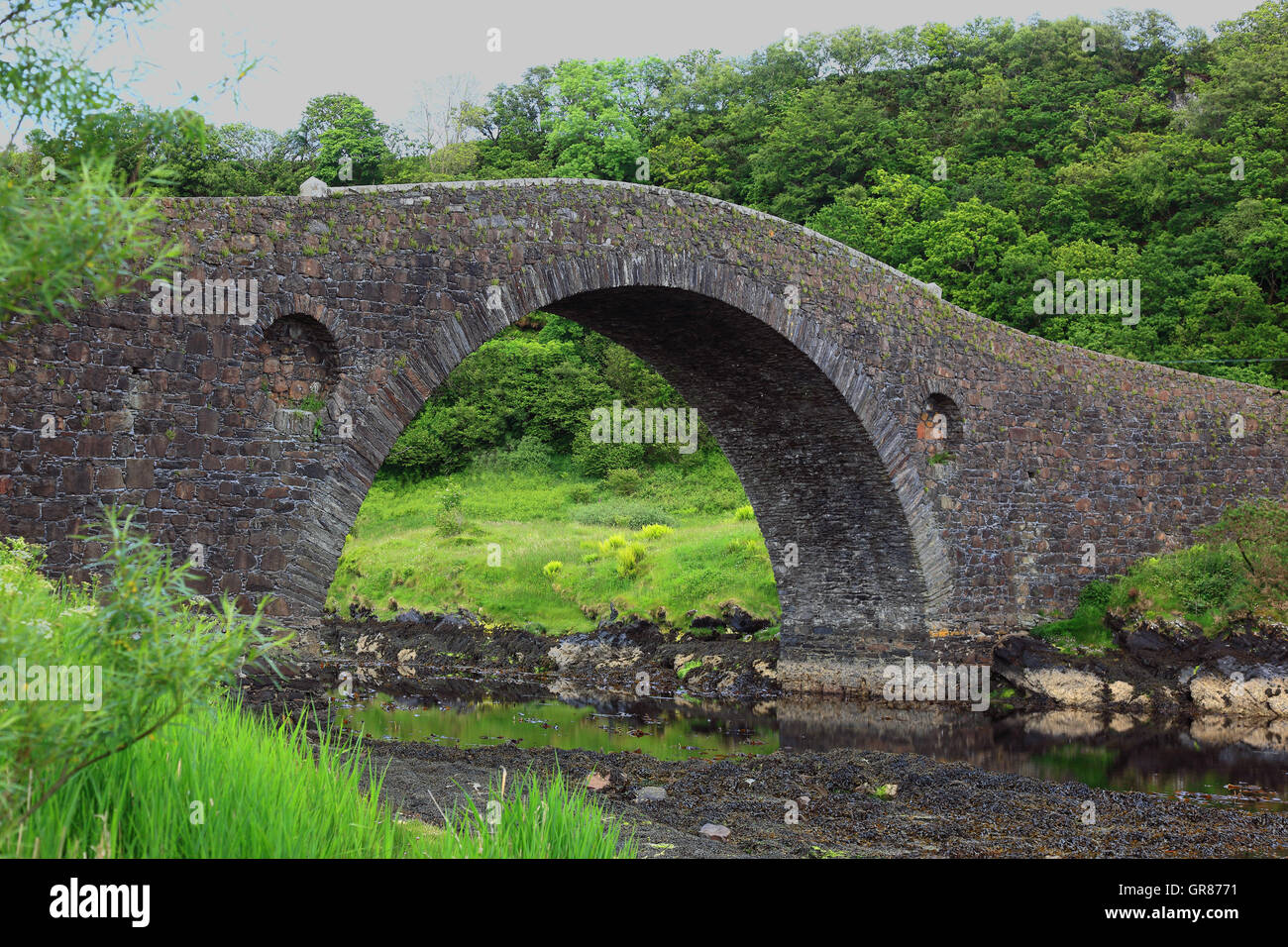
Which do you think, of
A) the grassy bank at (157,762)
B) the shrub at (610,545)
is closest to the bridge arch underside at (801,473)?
the shrub at (610,545)

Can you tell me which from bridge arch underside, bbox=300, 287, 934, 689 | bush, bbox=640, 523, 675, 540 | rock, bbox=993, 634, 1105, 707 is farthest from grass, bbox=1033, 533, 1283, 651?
bush, bbox=640, 523, 675, 540

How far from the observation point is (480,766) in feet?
34.8

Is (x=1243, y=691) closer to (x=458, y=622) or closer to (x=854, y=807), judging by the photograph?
(x=854, y=807)

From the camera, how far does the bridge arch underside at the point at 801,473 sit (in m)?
15.3

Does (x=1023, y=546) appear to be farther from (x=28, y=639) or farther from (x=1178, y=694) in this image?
(x=28, y=639)

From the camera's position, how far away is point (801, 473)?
17.5 metres

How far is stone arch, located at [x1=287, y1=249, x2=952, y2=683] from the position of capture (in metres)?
12.8

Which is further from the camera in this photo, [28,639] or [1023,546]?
[1023,546]

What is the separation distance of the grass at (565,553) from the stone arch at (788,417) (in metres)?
3.23

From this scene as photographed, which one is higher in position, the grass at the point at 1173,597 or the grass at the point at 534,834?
the grass at the point at 534,834

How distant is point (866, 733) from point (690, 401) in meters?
5.91

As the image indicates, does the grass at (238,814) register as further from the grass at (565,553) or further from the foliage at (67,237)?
the grass at (565,553)
